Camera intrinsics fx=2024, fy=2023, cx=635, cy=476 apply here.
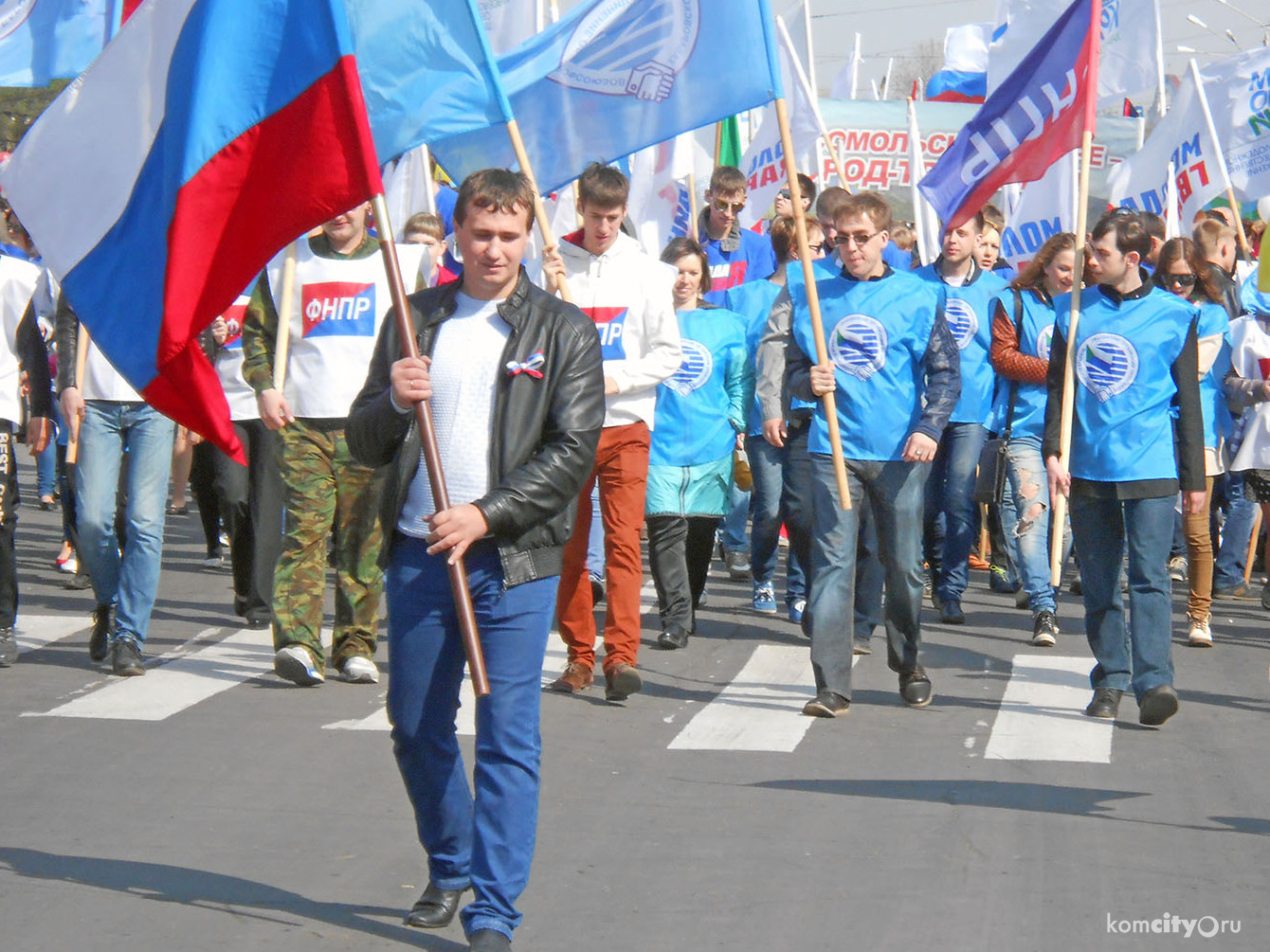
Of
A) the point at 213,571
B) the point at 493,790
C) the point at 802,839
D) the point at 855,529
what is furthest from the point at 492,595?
the point at 213,571

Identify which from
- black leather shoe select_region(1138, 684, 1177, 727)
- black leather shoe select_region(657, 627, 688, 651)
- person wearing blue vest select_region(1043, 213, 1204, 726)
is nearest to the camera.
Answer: black leather shoe select_region(1138, 684, 1177, 727)

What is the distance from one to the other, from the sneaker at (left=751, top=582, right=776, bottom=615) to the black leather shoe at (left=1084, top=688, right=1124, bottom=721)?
3582 millimetres

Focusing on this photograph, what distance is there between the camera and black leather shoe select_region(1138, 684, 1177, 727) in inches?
326

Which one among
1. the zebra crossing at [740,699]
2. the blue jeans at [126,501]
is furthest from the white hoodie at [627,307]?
the blue jeans at [126,501]

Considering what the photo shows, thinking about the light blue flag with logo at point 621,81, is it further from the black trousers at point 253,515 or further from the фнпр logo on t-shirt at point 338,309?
the black trousers at point 253,515

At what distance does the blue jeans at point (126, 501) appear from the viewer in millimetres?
9312

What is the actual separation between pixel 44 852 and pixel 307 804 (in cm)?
95

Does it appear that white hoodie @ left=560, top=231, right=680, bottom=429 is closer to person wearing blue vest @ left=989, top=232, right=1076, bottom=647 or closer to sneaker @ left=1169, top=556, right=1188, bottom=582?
person wearing blue vest @ left=989, top=232, right=1076, bottom=647

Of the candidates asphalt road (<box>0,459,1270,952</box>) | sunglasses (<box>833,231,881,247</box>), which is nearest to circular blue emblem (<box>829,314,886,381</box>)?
sunglasses (<box>833,231,881,247</box>)

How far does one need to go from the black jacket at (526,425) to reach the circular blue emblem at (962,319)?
664 cm

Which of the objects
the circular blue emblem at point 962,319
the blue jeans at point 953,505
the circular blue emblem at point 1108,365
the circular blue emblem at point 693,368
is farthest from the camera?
the circular blue emblem at point 962,319

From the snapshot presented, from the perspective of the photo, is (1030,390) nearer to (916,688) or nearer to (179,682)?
(916,688)

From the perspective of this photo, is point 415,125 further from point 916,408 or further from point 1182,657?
point 1182,657

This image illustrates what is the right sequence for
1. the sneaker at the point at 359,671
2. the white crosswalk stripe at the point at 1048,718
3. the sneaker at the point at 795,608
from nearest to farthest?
1. the white crosswalk stripe at the point at 1048,718
2. the sneaker at the point at 359,671
3. the sneaker at the point at 795,608
